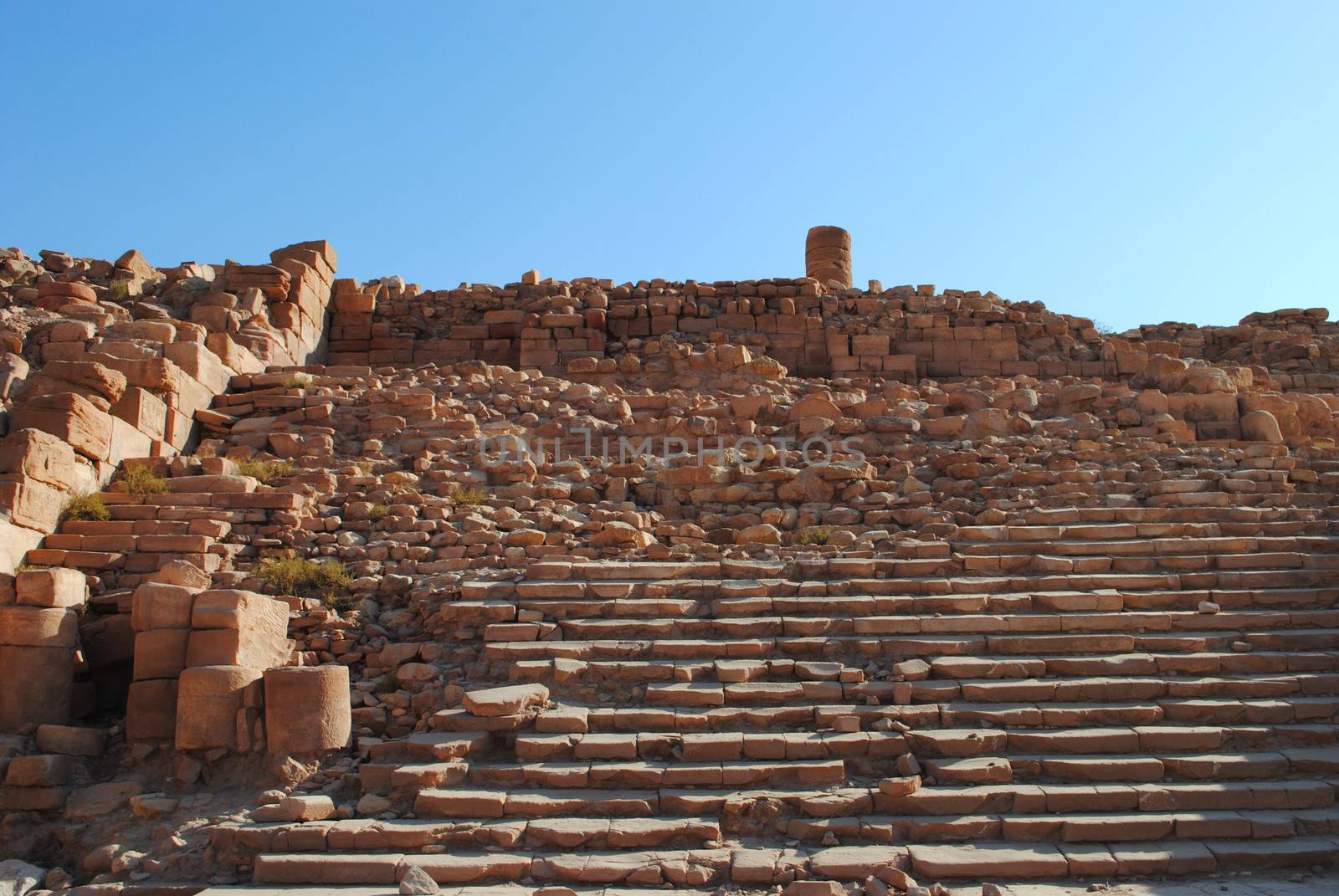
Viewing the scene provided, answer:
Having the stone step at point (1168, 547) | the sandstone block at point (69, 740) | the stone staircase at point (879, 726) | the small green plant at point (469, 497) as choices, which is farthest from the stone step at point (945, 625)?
the sandstone block at point (69, 740)

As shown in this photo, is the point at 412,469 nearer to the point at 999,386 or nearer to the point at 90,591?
the point at 90,591

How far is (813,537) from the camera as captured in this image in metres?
9.36

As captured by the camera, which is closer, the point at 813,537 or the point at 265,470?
the point at 813,537

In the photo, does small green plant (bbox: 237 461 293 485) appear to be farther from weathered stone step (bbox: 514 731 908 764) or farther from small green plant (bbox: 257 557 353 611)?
weathered stone step (bbox: 514 731 908 764)

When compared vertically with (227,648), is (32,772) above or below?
below

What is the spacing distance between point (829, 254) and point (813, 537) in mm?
10883

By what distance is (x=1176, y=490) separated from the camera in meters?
9.77

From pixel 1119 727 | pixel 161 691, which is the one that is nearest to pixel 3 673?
pixel 161 691

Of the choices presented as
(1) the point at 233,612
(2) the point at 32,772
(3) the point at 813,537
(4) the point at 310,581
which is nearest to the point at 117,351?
(4) the point at 310,581

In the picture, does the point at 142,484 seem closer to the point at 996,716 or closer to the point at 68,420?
the point at 68,420

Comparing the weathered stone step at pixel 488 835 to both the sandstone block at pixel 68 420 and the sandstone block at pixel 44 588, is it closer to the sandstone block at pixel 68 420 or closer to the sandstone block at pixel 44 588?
the sandstone block at pixel 44 588

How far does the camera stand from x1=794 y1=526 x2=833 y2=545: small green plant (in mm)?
9312

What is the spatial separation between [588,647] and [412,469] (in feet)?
13.4

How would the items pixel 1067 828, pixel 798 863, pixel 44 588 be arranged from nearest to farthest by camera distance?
1. pixel 798 863
2. pixel 1067 828
3. pixel 44 588
